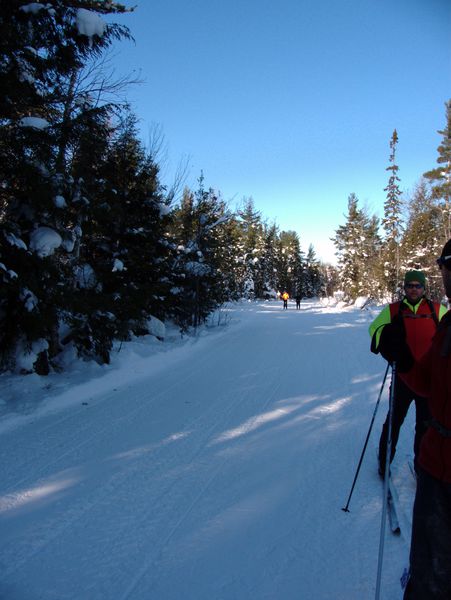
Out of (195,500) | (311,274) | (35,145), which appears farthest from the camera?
(311,274)

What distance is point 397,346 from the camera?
304 cm

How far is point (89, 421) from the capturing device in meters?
5.64

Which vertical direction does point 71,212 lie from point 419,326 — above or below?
above

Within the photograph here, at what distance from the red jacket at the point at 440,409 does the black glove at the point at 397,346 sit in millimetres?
1142

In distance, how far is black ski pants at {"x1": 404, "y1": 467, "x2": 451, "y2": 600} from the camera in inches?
65.7

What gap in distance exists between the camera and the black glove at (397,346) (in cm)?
299

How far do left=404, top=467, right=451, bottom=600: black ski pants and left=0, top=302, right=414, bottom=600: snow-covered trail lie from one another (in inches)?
39.7

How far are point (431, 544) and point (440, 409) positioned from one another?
24.6 inches

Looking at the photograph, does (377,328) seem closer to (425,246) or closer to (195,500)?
(195,500)

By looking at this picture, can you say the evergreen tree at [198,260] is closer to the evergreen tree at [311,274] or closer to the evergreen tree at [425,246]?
the evergreen tree at [425,246]

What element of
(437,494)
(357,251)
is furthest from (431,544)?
(357,251)

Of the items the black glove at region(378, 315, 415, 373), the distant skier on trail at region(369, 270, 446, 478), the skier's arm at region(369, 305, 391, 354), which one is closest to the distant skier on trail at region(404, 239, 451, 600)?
the black glove at region(378, 315, 415, 373)

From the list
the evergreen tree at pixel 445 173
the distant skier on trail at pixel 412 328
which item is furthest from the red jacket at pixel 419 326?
the evergreen tree at pixel 445 173

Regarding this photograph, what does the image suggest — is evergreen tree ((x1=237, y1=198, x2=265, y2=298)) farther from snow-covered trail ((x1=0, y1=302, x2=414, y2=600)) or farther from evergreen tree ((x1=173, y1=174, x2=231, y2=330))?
snow-covered trail ((x1=0, y1=302, x2=414, y2=600))
